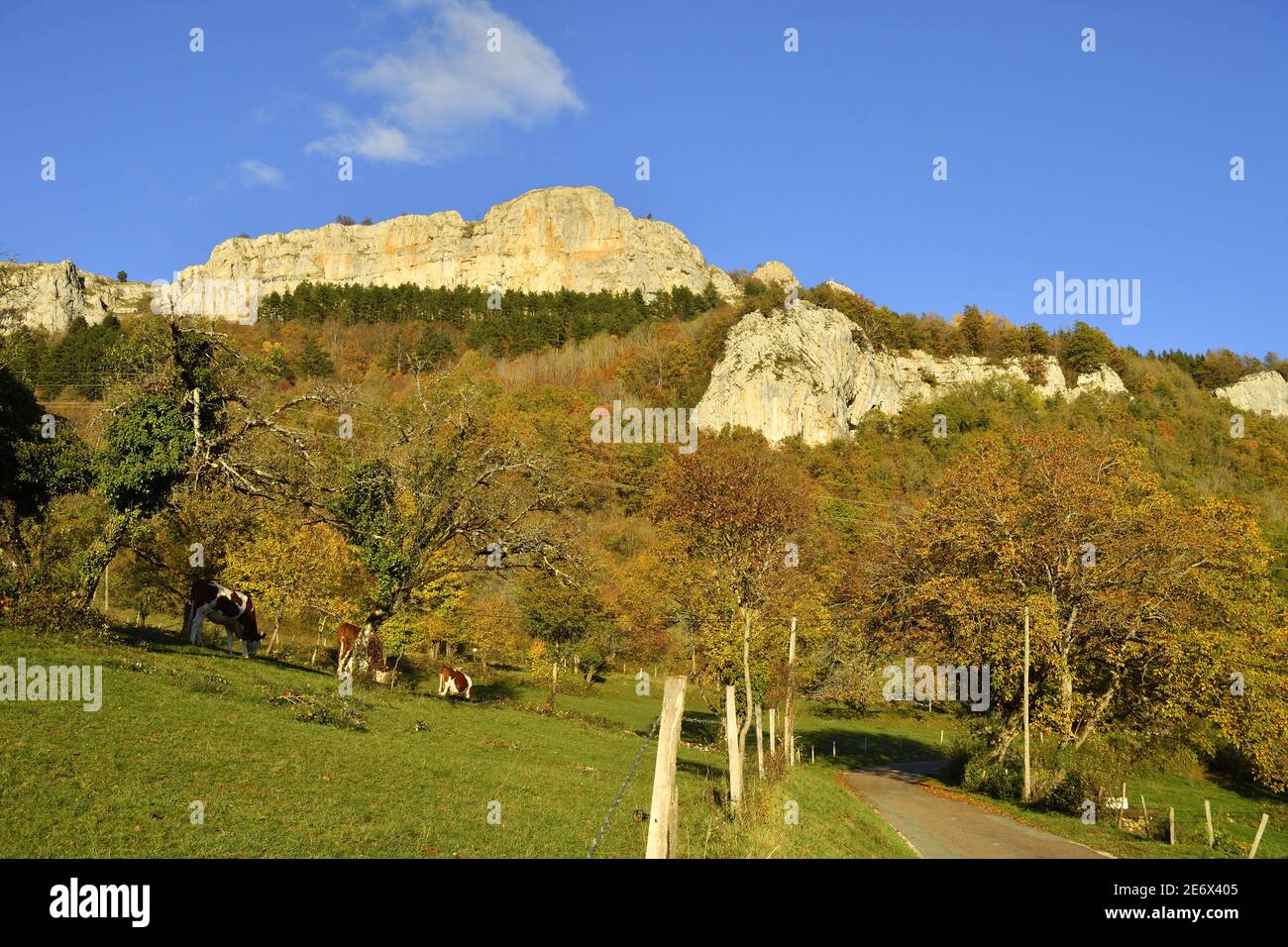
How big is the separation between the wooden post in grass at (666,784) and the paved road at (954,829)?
940cm

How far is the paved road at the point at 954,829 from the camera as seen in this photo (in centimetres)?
1761

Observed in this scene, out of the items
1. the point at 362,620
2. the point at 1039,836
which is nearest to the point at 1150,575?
the point at 1039,836

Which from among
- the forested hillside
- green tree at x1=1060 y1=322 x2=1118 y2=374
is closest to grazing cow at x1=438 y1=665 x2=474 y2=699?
the forested hillside

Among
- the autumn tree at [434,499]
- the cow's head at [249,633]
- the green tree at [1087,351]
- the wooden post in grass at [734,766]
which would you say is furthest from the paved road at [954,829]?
the green tree at [1087,351]

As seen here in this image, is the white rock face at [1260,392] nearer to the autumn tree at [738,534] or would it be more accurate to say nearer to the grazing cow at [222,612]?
the autumn tree at [738,534]

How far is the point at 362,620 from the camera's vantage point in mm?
38469

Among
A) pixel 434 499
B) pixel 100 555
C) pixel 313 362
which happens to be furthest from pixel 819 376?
pixel 100 555

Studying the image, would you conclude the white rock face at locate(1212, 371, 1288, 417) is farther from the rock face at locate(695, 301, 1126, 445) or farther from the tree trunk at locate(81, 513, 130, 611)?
the tree trunk at locate(81, 513, 130, 611)

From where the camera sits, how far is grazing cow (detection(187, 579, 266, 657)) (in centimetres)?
2569

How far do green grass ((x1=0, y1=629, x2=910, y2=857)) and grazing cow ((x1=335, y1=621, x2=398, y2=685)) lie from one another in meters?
6.03

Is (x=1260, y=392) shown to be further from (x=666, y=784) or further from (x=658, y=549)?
(x=666, y=784)
